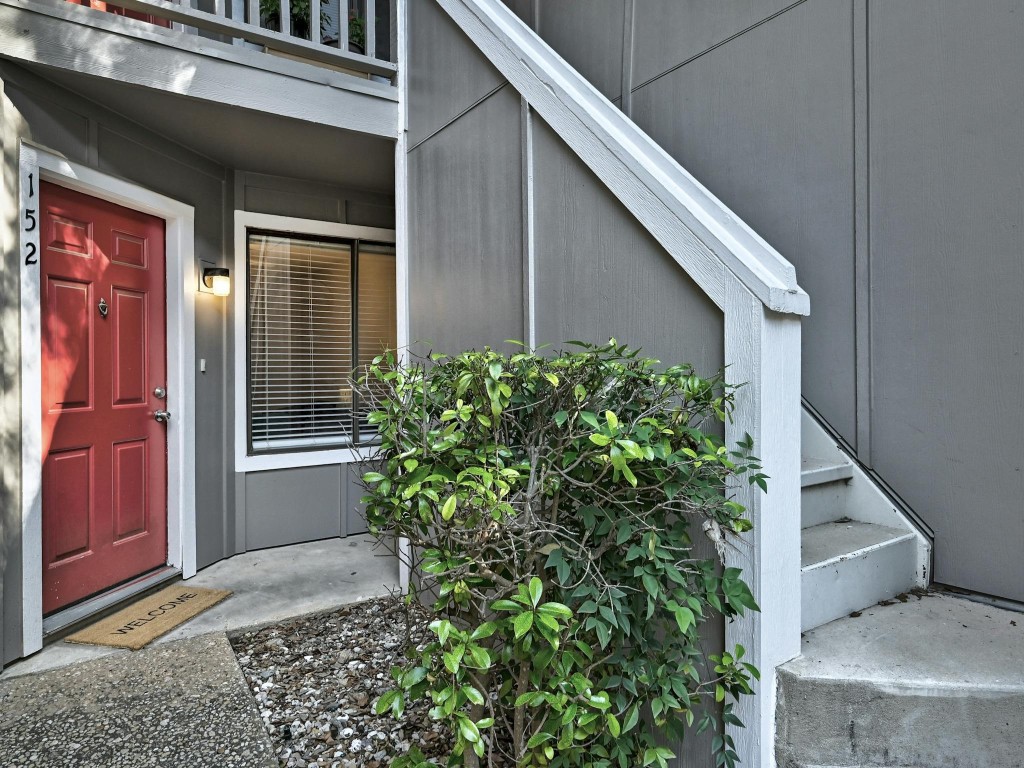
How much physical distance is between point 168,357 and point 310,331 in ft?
3.21

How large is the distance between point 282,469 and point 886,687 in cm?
360

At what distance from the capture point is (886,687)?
1290 mm

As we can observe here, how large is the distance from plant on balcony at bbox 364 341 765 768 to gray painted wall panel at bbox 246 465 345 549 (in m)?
2.80

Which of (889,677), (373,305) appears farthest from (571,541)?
(373,305)

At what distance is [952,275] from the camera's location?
176 cm

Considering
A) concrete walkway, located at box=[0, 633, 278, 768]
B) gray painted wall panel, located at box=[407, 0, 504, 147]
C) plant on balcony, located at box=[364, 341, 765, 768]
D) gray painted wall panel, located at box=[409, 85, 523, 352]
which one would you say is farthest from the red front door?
plant on balcony, located at box=[364, 341, 765, 768]

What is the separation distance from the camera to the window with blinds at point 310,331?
3969 millimetres

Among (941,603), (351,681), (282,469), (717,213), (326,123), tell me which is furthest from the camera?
(282,469)

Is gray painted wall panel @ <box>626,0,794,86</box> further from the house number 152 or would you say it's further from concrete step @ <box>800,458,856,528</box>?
the house number 152

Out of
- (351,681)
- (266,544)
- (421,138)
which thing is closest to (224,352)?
(266,544)

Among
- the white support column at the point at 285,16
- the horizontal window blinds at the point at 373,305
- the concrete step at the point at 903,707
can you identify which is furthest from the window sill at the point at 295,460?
the concrete step at the point at 903,707

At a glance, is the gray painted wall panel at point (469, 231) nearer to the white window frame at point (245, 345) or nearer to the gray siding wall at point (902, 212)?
the gray siding wall at point (902, 212)

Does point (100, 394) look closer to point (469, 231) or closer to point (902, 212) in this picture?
point (469, 231)

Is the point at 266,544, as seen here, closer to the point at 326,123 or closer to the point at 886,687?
the point at 326,123
